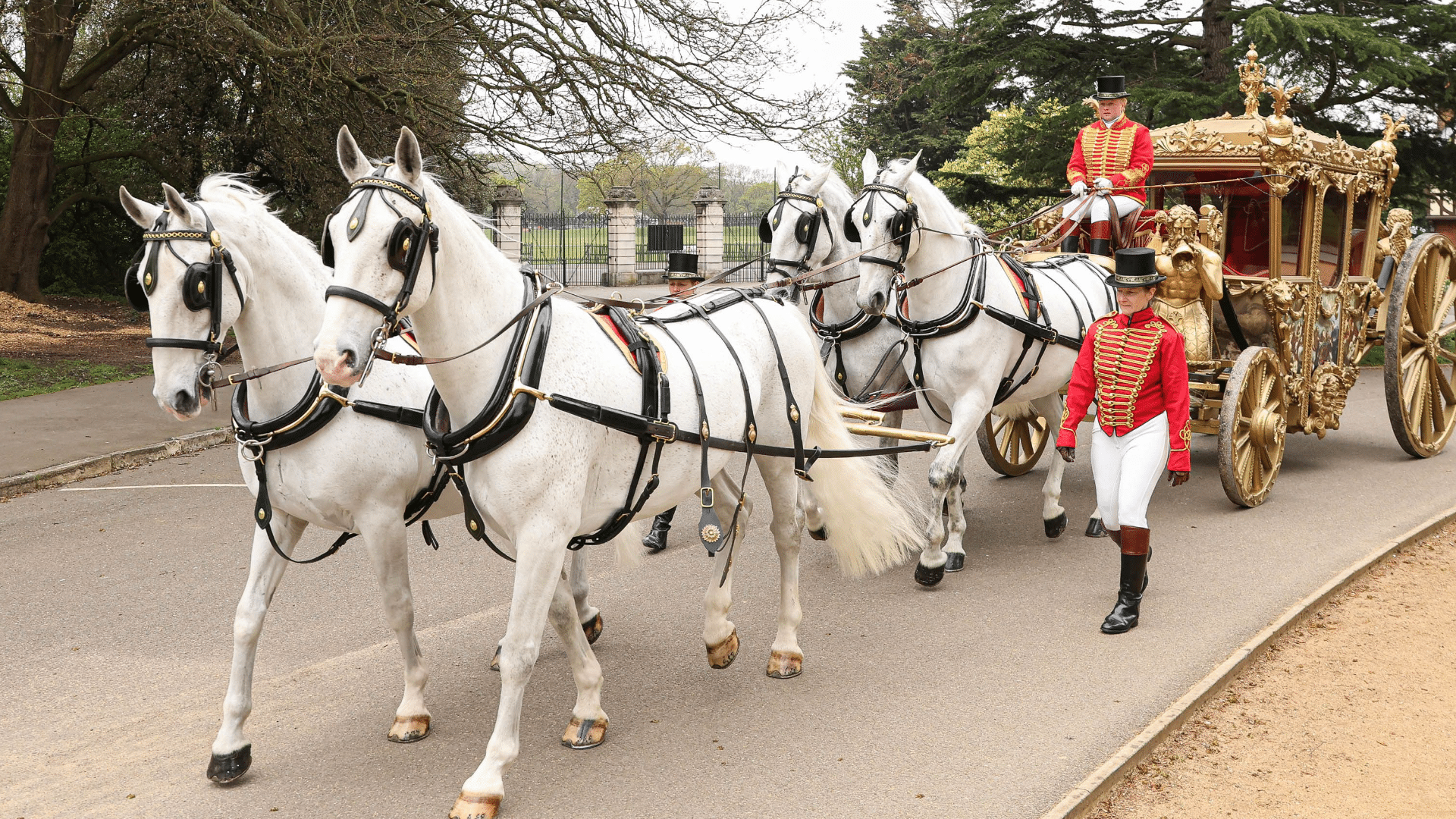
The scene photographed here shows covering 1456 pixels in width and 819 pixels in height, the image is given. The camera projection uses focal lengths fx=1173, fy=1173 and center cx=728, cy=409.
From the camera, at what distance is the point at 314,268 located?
4328 millimetres

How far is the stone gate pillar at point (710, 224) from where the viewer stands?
3334cm

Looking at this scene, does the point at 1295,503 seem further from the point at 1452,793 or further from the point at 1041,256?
the point at 1452,793

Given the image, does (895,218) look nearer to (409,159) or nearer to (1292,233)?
(409,159)

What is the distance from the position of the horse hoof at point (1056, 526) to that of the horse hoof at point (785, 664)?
9.42 ft

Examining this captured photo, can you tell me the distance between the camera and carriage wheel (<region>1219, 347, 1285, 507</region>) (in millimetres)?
7645

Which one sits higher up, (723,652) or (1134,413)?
(1134,413)

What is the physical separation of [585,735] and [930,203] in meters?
3.57

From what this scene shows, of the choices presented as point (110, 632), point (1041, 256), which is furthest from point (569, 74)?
point (110, 632)

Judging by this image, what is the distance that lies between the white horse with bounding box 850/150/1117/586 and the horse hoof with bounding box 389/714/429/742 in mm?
2998

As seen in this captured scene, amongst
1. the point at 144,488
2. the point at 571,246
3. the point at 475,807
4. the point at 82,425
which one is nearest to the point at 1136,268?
the point at 475,807

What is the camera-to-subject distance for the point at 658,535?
24.6ft

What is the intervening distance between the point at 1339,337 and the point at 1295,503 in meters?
1.61

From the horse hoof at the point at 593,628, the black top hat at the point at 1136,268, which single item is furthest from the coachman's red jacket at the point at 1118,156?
the horse hoof at the point at 593,628

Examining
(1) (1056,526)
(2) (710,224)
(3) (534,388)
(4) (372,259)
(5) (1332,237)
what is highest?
(2) (710,224)
